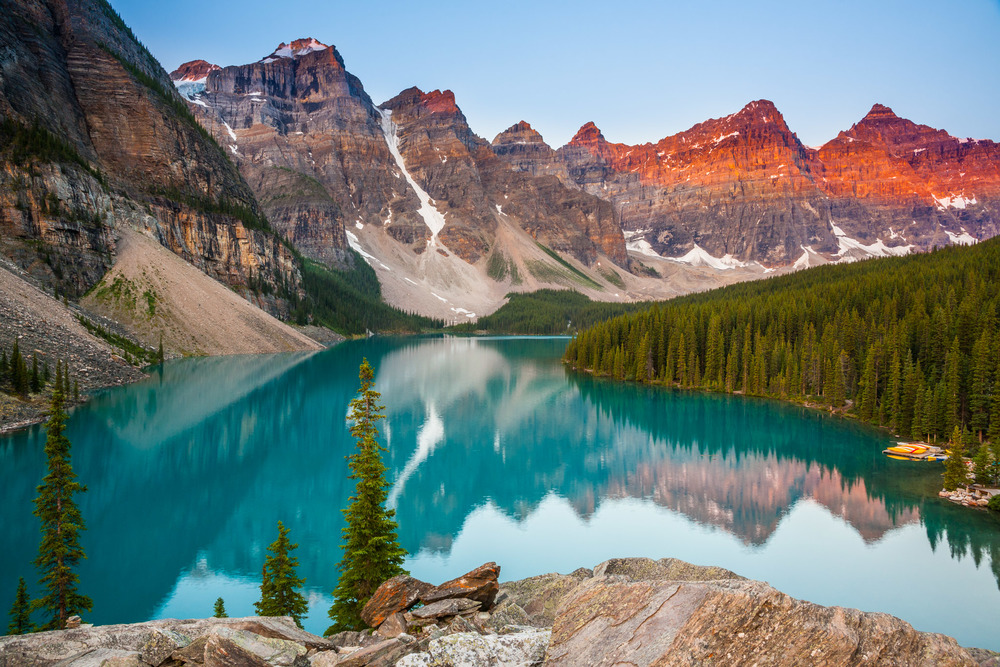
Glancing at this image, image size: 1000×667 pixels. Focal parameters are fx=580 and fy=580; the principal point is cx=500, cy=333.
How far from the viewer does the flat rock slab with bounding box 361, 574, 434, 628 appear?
10820 mm

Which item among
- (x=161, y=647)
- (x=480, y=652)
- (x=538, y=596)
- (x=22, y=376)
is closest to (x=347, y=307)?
(x=22, y=376)

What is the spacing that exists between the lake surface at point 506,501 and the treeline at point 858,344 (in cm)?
492

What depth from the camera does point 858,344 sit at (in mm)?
56281

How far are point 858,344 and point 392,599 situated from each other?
58436 millimetres

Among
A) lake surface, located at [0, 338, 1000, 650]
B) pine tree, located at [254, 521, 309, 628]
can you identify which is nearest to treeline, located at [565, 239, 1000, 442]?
lake surface, located at [0, 338, 1000, 650]

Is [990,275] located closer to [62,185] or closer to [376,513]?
[376,513]

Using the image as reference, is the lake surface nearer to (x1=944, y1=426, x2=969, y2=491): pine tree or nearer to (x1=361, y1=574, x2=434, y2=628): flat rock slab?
(x1=944, y1=426, x2=969, y2=491): pine tree

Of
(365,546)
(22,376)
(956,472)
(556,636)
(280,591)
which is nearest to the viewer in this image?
(556,636)

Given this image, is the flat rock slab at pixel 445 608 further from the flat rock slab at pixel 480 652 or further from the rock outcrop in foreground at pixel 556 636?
the flat rock slab at pixel 480 652

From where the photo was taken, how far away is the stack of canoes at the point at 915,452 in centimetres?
3466

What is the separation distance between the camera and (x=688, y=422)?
161 ft

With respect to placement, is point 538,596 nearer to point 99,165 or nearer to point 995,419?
point 995,419

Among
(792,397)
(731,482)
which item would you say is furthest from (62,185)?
(792,397)

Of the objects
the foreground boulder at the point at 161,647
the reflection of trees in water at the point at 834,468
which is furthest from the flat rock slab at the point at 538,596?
the reflection of trees in water at the point at 834,468
